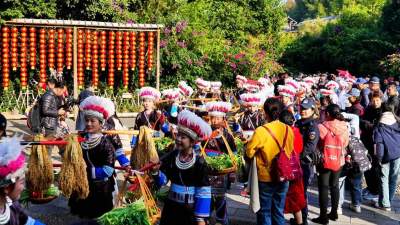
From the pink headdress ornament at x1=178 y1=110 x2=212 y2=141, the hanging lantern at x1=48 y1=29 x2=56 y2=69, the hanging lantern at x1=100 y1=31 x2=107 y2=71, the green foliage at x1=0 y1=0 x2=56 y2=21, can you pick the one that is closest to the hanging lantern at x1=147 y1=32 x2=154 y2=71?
the hanging lantern at x1=100 y1=31 x2=107 y2=71

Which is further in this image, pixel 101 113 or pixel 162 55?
pixel 162 55

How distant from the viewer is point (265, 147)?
5867mm

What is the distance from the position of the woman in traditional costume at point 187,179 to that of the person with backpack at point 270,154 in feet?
4.16

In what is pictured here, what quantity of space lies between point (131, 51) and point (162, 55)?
3.21 m

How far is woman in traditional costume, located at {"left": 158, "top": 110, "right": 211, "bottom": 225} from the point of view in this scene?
4.54 m

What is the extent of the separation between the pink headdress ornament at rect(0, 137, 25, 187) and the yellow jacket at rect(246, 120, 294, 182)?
3096mm

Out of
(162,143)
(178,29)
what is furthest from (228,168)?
(178,29)

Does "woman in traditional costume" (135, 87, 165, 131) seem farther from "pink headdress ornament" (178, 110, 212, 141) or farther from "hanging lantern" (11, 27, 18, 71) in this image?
"hanging lantern" (11, 27, 18, 71)

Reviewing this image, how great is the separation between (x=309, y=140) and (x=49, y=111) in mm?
4647

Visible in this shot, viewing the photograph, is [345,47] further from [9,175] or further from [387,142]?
[9,175]

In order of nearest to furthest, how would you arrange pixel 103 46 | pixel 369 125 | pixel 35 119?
pixel 369 125, pixel 35 119, pixel 103 46

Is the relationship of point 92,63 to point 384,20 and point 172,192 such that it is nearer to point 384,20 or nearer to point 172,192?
point 172,192

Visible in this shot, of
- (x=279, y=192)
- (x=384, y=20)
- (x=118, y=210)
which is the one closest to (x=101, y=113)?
(x=118, y=210)

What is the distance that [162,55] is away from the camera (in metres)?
19.3
